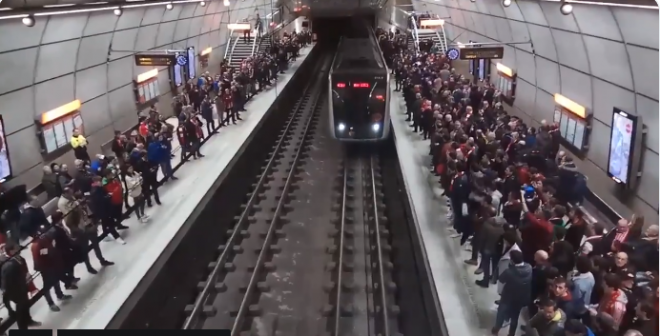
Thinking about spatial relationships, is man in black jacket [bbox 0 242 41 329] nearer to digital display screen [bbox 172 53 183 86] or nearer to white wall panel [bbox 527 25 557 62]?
white wall panel [bbox 527 25 557 62]

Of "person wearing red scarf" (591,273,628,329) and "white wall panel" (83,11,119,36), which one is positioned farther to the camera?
"white wall panel" (83,11,119,36)

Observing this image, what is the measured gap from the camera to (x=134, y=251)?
32.5 ft

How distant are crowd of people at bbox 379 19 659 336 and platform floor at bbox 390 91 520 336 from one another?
0.60ft

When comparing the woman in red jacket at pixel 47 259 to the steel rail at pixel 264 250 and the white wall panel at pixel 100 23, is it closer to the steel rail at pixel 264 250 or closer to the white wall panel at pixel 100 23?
the steel rail at pixel 264 250

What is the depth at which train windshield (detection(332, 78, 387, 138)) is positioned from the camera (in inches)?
623

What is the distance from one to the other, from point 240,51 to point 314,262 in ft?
72.7

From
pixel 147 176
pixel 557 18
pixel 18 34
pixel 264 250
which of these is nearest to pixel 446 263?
pixel 264 250

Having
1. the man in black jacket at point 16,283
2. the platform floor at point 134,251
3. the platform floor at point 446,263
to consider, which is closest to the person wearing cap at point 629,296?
the platform floor at point 446,263

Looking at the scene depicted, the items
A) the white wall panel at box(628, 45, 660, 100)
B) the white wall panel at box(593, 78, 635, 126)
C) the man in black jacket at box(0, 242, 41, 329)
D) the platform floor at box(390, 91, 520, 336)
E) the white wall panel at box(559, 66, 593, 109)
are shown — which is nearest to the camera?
the man in black jacket at box(0, 242, 41, 329)

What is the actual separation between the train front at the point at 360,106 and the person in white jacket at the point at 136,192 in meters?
5.89

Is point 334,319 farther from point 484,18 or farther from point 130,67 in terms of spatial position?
point 484,18

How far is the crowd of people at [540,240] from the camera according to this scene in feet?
19.5

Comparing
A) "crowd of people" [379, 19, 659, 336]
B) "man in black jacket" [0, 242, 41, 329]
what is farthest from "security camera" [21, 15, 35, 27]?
"crowd of people" [379, 19, 659, 336]

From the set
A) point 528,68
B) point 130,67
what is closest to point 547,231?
point 528,68
